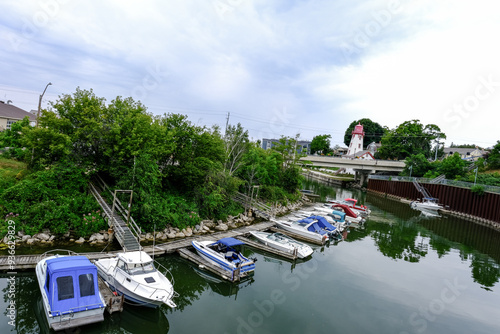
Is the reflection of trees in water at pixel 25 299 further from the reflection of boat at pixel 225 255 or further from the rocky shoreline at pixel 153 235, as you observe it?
the reflection of boat at pixel 225 255

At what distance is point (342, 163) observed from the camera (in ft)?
244

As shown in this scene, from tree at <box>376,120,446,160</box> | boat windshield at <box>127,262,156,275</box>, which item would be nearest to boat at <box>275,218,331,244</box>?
boat windshield at <box>127,262,156,275</box>

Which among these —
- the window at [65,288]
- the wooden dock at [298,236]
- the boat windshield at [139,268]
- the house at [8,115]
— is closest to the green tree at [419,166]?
the wooden dock at [298,236]

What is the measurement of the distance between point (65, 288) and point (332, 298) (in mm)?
13994

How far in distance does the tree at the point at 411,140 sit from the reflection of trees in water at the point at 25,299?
94.4 m

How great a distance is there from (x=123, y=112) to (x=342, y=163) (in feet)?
201

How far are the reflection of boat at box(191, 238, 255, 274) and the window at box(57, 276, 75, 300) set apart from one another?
8.75 m

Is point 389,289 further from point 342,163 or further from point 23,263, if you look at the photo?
point 342,163

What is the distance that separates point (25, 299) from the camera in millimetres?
13469

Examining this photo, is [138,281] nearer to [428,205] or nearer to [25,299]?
[25,299]

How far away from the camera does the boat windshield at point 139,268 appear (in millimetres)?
14336

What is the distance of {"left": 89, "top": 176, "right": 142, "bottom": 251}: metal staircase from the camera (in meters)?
18.4

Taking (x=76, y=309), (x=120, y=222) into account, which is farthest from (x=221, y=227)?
(x=76, y=309)

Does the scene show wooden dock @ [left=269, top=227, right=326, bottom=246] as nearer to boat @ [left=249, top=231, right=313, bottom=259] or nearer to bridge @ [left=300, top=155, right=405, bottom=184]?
boat @ [left=249, top=231, right=313, bottom=259]
